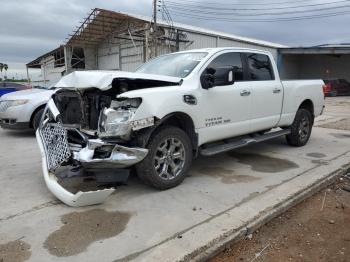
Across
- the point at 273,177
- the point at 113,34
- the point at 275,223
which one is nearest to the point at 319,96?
the point at 273,177

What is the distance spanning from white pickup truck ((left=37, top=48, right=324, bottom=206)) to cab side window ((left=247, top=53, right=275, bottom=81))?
0.03 meters

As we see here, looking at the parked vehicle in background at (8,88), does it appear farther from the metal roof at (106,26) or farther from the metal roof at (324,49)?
the metal roof at (324,49)

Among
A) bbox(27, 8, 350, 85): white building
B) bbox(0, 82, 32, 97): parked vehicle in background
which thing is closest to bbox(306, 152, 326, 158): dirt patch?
bbox(0, 82, 32, 97): parked vehicle in background

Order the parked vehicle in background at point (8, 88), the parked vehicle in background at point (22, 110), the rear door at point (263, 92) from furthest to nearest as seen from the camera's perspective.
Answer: the parked vehicle in background at point (8, 88)
the parked vehicle in background at point (22, 110)
the rear door at point (263, 92)

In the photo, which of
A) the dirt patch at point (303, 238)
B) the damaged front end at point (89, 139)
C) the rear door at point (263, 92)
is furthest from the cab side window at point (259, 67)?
the damaged front end at point (89, 139)

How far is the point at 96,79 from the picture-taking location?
432 cm

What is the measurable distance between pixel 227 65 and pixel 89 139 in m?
2.52

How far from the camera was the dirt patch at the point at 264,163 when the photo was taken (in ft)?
19.1

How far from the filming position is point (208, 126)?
5.14 meters

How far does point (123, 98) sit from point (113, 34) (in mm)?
24910

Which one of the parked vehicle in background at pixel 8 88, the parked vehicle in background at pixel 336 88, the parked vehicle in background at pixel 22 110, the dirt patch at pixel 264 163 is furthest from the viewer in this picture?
the parked vehicle in background at pixel 336 88

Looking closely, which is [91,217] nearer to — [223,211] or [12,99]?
[223,211]

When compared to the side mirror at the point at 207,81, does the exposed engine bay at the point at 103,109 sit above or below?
below

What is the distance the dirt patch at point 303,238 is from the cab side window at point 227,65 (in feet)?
6.81
